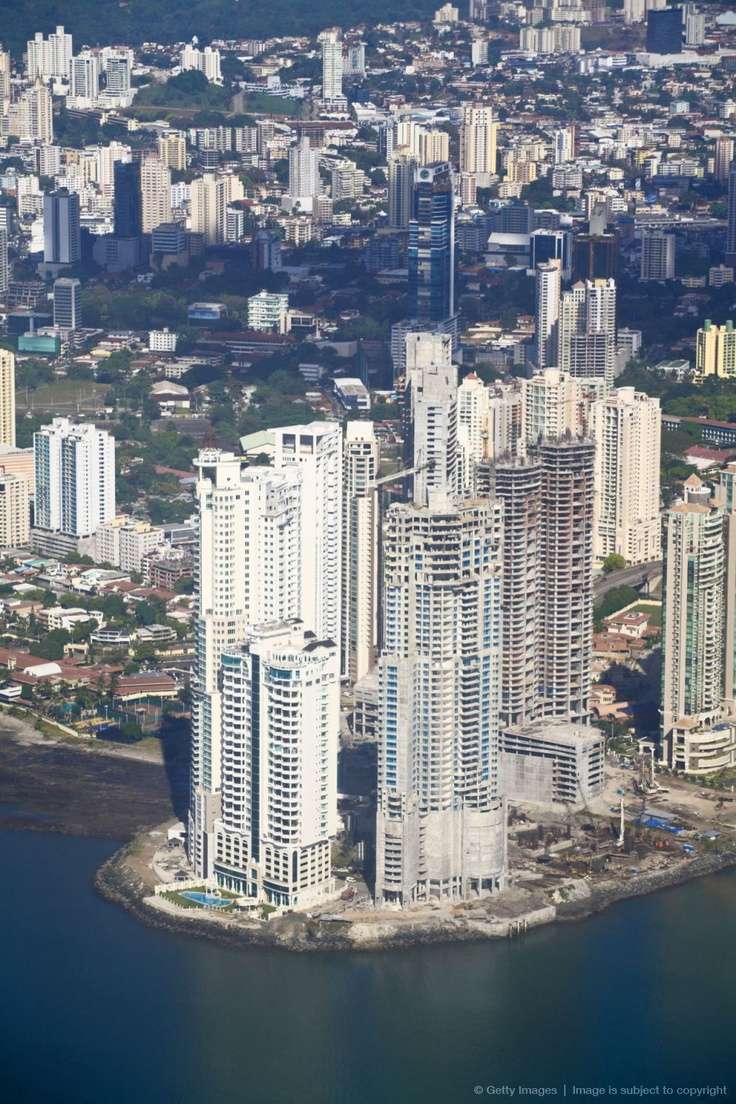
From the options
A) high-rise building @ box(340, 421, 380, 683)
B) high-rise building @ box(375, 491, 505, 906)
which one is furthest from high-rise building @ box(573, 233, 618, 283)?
high-rise building @ box(375, 491, 505, 906)

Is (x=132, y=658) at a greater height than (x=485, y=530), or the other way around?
(x=485, y=530)

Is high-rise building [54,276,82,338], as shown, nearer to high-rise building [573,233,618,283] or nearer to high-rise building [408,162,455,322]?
high-rise building [408,162,455,322]

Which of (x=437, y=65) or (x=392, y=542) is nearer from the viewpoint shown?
(x=392, y=542)

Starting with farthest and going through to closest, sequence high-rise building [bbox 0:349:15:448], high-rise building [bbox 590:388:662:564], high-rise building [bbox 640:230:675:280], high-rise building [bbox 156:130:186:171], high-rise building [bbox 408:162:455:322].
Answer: high-rise building [bbox 156:130:186:171], high-rise building [bbox 640:230:675:280], high-rise building [bbox 408:162:455:322], high-rise building [bbox 0:349:15:448], high-rise building [bbox 590:388:662:564]

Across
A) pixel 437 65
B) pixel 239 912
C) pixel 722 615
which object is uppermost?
pixel 437 65

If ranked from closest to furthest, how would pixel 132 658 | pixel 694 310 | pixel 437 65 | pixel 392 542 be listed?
pixel 392 542 → pixel 132 658 → pixel 694 310 → pixel 437 65

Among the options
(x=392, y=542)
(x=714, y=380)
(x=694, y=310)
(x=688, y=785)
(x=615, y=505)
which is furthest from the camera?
(x=694, y=310)

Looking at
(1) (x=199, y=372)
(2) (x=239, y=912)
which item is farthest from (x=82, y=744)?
(1) (x=199, y=372)

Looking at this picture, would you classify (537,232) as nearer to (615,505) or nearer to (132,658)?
(615,505)
